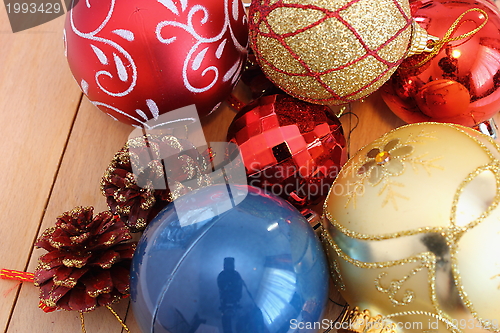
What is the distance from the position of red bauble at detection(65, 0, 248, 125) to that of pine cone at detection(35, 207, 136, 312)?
0.15m

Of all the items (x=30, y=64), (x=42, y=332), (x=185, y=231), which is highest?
(x=185, y=231)

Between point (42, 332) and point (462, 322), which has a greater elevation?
point (462, 322)

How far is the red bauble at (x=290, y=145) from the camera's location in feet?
1.55

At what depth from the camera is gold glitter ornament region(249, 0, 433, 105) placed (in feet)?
1.27

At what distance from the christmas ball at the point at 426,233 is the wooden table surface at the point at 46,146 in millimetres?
148

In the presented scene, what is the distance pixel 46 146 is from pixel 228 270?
405 millimetres

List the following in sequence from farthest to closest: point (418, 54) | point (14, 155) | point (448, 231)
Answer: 1. point (14, 155)
2. point (418, 54)
3. point (448, 231)

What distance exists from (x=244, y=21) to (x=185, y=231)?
0.30m

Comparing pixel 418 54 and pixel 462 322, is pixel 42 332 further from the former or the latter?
pixel 418 54

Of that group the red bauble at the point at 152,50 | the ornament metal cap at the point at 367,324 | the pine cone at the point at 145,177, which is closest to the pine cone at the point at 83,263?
the pine cone at the point at 145,177

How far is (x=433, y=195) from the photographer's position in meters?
0.36

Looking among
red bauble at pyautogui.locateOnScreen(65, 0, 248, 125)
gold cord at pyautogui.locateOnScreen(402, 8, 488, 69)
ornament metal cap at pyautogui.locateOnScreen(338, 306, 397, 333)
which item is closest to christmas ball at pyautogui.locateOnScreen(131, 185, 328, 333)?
Answer: ornament metal cap at pyautogui.locateOnScreen(338, 306, 397, 333)

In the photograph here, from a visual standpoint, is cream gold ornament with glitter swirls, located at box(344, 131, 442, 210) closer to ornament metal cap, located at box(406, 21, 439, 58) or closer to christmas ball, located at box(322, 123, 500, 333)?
christmas ball, located at box(322, 123, 500, 333)

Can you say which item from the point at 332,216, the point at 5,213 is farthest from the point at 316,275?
the point at 5,213
